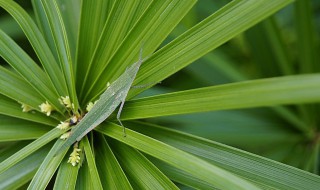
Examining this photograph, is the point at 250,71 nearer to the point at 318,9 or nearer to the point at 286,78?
the point at 318,9

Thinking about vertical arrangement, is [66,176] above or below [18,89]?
below

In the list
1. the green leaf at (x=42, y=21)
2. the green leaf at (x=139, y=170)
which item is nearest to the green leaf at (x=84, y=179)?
the green leaf at (x=139, y=170)

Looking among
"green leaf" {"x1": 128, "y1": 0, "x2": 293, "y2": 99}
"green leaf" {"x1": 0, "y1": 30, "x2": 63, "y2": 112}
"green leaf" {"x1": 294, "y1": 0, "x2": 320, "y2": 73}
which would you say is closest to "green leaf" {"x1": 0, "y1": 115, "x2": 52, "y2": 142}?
"green leaf" {"x1": 0, "y1": 30, "x2": 63, "y2": 112}

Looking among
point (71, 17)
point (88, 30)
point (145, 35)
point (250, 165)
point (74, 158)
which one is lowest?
point (250, 165)

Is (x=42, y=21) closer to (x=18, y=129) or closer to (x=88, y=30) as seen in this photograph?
(x=88, y=30)

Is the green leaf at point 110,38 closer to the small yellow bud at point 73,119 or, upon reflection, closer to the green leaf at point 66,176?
the small yellow bud at point 73,119

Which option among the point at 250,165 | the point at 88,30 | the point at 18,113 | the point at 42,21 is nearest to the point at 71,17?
the point at 42,21

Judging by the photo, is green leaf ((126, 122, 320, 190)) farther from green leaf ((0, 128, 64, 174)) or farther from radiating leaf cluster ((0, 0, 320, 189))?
green leaf ((0, 128, 64, 174))
